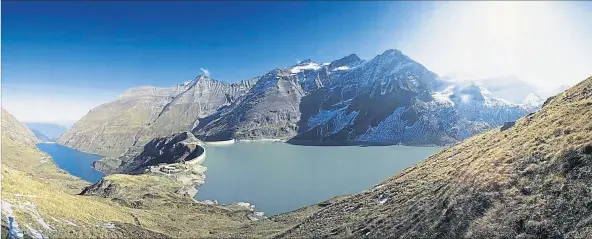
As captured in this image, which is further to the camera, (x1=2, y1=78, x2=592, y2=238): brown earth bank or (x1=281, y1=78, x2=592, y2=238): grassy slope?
(x1=2, y1=78, x2=592, y2=238): brown earth bank

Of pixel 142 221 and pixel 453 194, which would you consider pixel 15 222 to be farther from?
pixel 453 194

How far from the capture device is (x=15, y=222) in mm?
39562

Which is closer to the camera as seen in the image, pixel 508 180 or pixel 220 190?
pixel 508 180

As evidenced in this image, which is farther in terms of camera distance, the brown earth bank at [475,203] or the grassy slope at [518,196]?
the brown earth bank at [475,203]

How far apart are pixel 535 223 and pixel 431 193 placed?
724 inches

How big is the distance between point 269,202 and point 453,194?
128 meters

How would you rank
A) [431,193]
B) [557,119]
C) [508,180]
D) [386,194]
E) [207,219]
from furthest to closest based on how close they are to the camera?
[207,219], [386,194], [431,193], [557,119], [508,180]

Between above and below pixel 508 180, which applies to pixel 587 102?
above

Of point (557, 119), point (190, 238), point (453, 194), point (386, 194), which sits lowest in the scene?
point (190, 238)

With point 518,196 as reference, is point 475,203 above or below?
below

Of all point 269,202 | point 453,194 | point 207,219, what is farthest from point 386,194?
point 269,202

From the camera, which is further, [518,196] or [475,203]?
[475,203]

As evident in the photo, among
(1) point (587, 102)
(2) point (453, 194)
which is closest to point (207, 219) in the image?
(2) point (453, 194)

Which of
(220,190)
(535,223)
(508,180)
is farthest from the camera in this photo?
(220,190)
